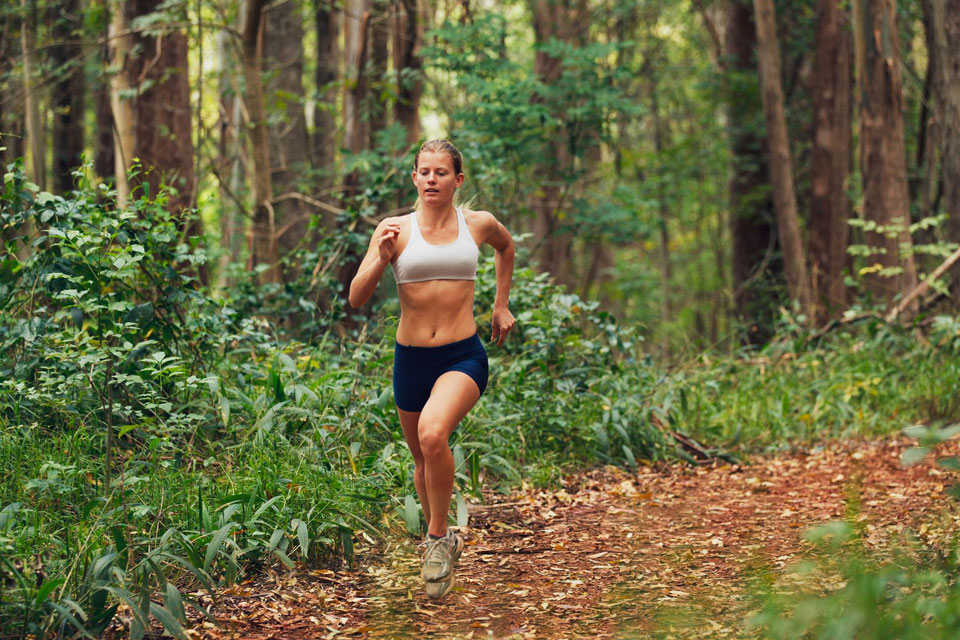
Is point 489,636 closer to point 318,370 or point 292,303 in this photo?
point 318,370

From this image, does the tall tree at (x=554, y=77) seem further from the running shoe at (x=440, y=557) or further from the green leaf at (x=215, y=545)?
the green leaf at (x=215, y=545)

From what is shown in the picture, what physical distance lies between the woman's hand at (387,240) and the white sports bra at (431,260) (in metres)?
0.11

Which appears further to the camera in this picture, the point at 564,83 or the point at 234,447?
the point at 564,83

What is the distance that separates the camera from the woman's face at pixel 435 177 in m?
4.36

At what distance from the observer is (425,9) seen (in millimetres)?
11836

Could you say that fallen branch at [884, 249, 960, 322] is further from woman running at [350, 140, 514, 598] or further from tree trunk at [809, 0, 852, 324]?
woman running at [350, 140, 514, 598]

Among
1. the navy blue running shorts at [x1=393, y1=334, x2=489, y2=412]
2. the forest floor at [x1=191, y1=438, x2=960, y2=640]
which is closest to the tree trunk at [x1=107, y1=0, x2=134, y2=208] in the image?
the forest floor at [x1=191, y1=438, x2=960, y2=640]

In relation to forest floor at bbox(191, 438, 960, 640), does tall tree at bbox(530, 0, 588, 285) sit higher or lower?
higher

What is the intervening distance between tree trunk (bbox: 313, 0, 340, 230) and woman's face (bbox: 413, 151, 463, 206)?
1076cm

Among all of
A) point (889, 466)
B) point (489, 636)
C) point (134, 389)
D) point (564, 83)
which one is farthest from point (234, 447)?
point (564, 83)

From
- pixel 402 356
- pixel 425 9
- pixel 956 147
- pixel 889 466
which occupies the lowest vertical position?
pixel 889 466

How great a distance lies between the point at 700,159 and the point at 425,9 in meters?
9.80

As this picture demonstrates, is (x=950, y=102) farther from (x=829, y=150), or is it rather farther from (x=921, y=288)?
(x=829, y=150)

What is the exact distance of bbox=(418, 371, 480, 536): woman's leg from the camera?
4102mm
